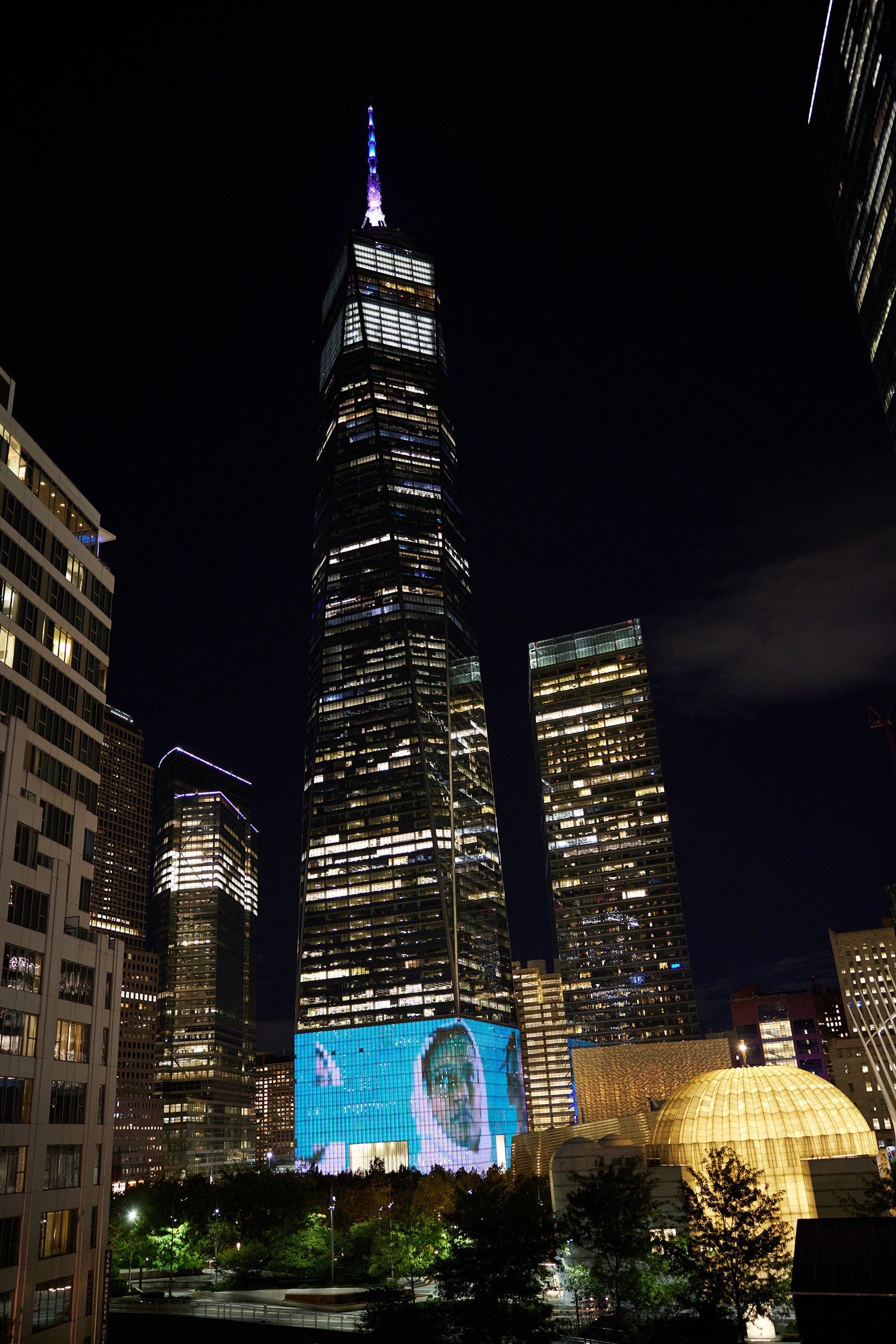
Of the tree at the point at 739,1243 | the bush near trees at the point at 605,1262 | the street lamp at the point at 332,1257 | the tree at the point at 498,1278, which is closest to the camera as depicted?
the tree at the point at 498,1278

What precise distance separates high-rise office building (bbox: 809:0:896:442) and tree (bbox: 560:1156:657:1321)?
369 feet

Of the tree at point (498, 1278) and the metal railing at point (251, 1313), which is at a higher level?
the tree at point (498, 1278)

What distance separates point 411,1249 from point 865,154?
145902 mm

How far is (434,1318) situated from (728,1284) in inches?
744

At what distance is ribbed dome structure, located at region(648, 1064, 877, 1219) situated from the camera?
7819 centimetres

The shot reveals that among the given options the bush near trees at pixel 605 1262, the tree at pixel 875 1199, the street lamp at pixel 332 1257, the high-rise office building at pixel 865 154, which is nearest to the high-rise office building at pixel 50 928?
the bush near trees at pixel 605 1262

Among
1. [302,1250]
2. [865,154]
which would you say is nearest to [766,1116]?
[302,1250]

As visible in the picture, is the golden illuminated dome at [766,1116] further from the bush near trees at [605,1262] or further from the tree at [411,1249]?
the tree at [411,1249]

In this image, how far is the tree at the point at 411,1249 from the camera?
9856 centimetres

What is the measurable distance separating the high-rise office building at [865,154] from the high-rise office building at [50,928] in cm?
10916

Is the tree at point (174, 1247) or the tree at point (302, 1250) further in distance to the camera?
the tree at point (174, 1247)

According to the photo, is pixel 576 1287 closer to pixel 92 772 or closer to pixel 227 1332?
pixel 227 1332

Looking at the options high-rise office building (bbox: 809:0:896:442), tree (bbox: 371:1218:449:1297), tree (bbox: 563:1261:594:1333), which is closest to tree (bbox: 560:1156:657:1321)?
tree (bbox: 563:1261:594:1333)

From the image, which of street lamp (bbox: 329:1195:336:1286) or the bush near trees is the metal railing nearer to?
the bush near trees
